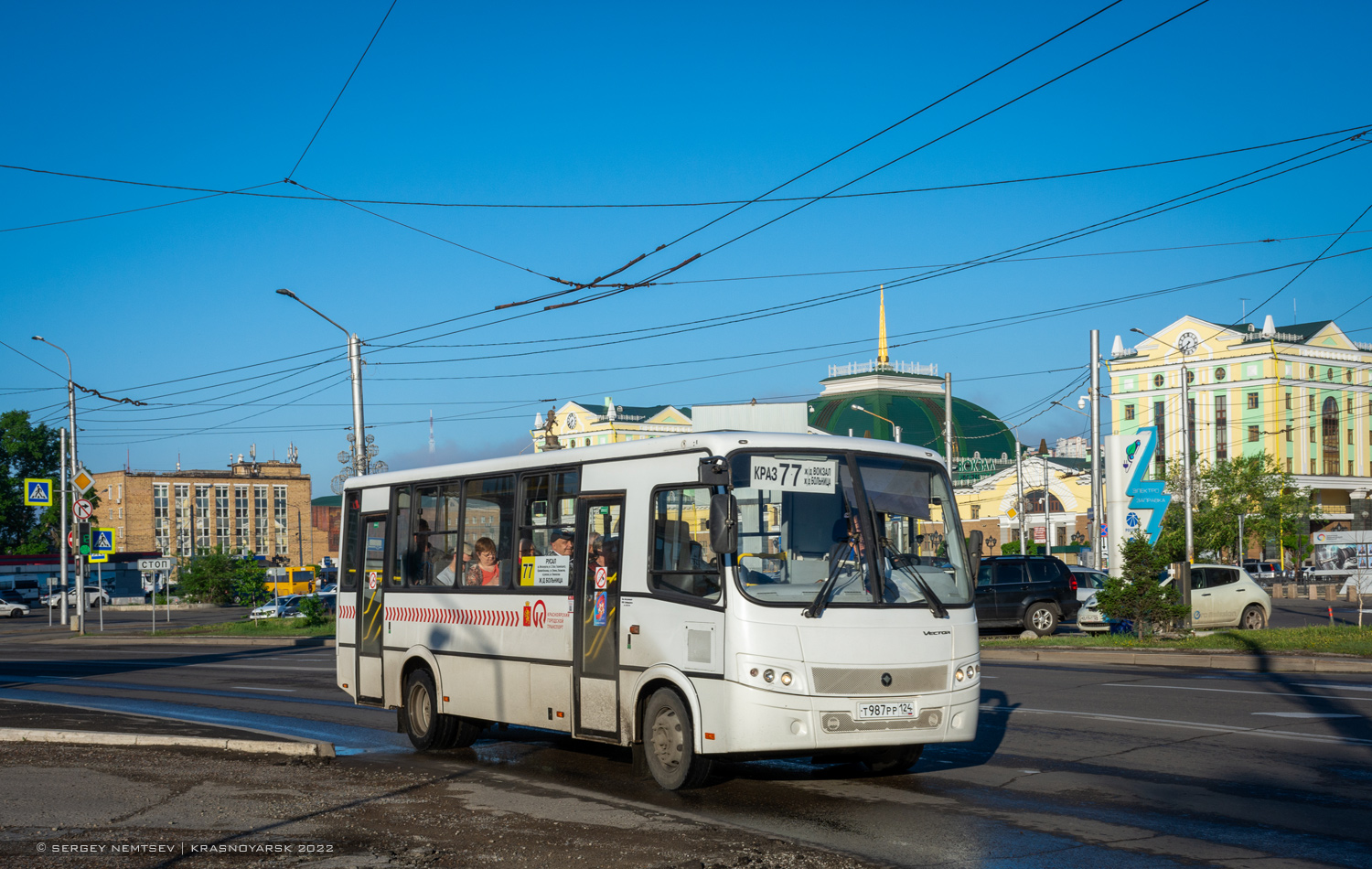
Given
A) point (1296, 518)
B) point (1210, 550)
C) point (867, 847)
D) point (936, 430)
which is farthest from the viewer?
point (936, 430)

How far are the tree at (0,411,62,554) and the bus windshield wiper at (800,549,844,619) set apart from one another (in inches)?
3709

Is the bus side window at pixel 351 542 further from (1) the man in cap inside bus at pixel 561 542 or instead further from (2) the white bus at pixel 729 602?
(1) the man in cap inside bus at pixel 561 542

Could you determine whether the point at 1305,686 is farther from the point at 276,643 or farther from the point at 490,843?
the point at 276,643

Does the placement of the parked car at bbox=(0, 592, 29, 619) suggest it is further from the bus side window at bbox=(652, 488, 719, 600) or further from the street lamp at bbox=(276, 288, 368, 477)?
the bus side window at bbox=(652, 488, 719, 600)

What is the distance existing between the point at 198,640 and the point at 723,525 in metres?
33.5

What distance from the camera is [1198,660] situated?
2064 cm

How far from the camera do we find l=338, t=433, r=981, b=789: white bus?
9148 mm

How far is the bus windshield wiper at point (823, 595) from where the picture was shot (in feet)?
30.1

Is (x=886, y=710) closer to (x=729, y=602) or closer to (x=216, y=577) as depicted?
(x=729, y=602)

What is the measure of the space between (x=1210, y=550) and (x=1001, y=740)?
62.0 meters

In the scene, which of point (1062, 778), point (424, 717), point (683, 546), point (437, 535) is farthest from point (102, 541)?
point (1062, 778)

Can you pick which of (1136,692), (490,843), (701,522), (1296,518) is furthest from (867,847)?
(1296,518)

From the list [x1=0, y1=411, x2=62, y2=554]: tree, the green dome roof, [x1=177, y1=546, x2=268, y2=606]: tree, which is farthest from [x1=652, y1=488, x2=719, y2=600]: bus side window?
the green dome roof

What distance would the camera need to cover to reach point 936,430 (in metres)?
130
